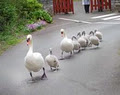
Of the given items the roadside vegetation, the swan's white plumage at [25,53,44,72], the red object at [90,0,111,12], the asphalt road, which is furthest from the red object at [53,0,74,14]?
the swan's white plumage at [25,53,44,72]

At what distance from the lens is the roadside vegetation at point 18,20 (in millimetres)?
16130

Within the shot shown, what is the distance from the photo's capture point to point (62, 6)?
2655cm

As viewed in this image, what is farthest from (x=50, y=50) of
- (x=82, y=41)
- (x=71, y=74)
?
(x=82, y=41)

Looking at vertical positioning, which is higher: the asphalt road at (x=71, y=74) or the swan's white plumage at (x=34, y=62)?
the swan's white plumage at (x=34, y=62)

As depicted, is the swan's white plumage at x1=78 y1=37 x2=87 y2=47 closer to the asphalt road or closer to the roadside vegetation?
the asphalt road

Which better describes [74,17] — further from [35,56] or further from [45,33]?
[35,56]

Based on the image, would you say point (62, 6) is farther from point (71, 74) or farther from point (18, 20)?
point (71, 74)

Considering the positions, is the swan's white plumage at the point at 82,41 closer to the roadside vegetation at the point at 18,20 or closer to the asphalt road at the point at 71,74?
the asphalt road at the point at 71,74

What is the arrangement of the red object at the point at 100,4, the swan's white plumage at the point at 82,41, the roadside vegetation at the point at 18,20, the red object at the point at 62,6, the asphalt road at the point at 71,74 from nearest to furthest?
the asphalt road at the point at 71,74
the swan's white plumage at the point at 82,41
the roadside vegetation at the point at 18,20
the red object at the point at 62,6
the red object at the point at 100,4

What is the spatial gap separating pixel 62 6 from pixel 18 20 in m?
7.43

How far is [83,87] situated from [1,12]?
10779 millimetres

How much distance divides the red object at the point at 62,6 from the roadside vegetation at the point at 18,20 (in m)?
4.31

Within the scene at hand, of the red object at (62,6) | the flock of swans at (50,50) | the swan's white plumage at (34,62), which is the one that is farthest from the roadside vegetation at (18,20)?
the swan's white plumage at (34,62)

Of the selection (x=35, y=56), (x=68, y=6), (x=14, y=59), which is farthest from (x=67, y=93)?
(x=68, y=6)
